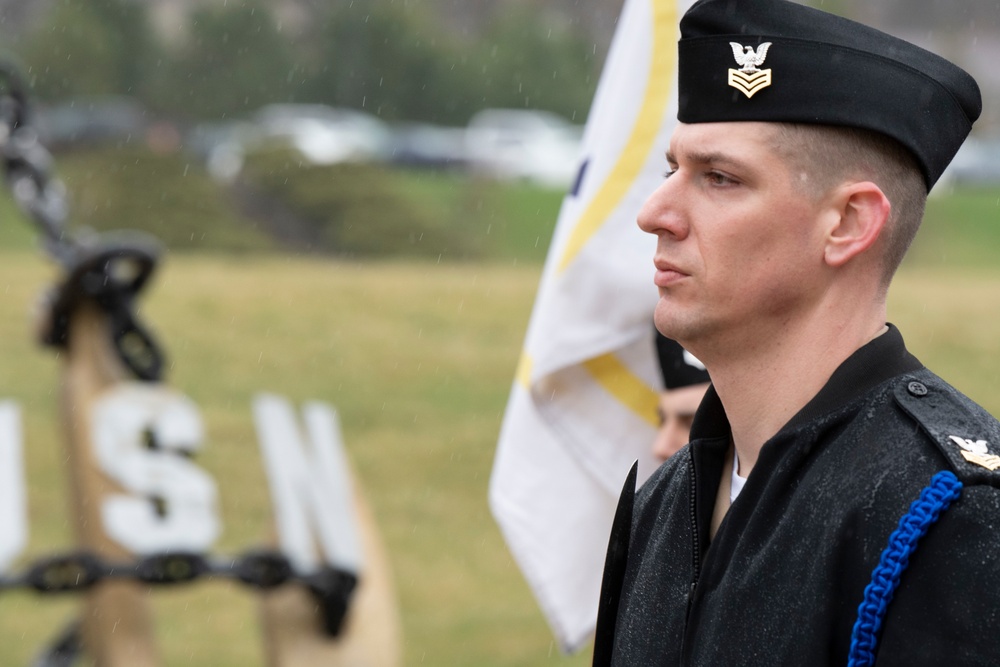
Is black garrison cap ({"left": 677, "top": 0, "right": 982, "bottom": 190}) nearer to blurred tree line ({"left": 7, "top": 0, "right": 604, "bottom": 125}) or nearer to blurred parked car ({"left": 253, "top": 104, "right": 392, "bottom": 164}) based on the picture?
blurred parked car ({"left": 253, "top": 104, "right": 392, "bottom": 164})

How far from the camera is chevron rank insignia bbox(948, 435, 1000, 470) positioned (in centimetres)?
137

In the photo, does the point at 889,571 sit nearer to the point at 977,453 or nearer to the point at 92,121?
the point at 977,453

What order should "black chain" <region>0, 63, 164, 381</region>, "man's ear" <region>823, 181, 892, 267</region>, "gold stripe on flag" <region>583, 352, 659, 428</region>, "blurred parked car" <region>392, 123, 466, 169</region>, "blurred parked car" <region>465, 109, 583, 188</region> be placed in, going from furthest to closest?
"blurred parked car" <region>392, 123, 466, 169</region>, "blurred parked car" <region>465, 109, 583, 188</region>, "black chain" <region>0, 63, 164, 381</region>, "gold stripe on flag" <region>583, 352, 659, 428</region>, "man's ear" <region>823, 181, 892, 267</region>

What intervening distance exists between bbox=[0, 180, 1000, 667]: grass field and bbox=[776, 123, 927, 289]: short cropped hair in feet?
21.2

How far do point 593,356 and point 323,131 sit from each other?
25237 millimetres

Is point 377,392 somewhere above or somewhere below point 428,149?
above

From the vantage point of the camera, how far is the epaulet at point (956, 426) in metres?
1.36

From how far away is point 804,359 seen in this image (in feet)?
5.03

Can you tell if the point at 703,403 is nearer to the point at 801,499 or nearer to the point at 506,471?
the point at 801,499

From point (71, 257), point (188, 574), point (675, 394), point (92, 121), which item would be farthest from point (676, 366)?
point (92, 121)

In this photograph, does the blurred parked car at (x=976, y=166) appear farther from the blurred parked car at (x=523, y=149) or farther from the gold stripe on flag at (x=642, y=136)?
the gold stripe on flag at (x=642, y=136)

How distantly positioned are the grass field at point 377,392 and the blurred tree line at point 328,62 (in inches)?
442

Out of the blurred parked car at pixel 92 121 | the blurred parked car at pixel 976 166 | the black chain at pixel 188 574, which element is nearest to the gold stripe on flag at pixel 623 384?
the black chain at pixel 188 574

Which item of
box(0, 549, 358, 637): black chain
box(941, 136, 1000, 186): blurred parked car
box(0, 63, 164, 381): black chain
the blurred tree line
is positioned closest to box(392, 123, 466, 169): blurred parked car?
the blurred tree line
